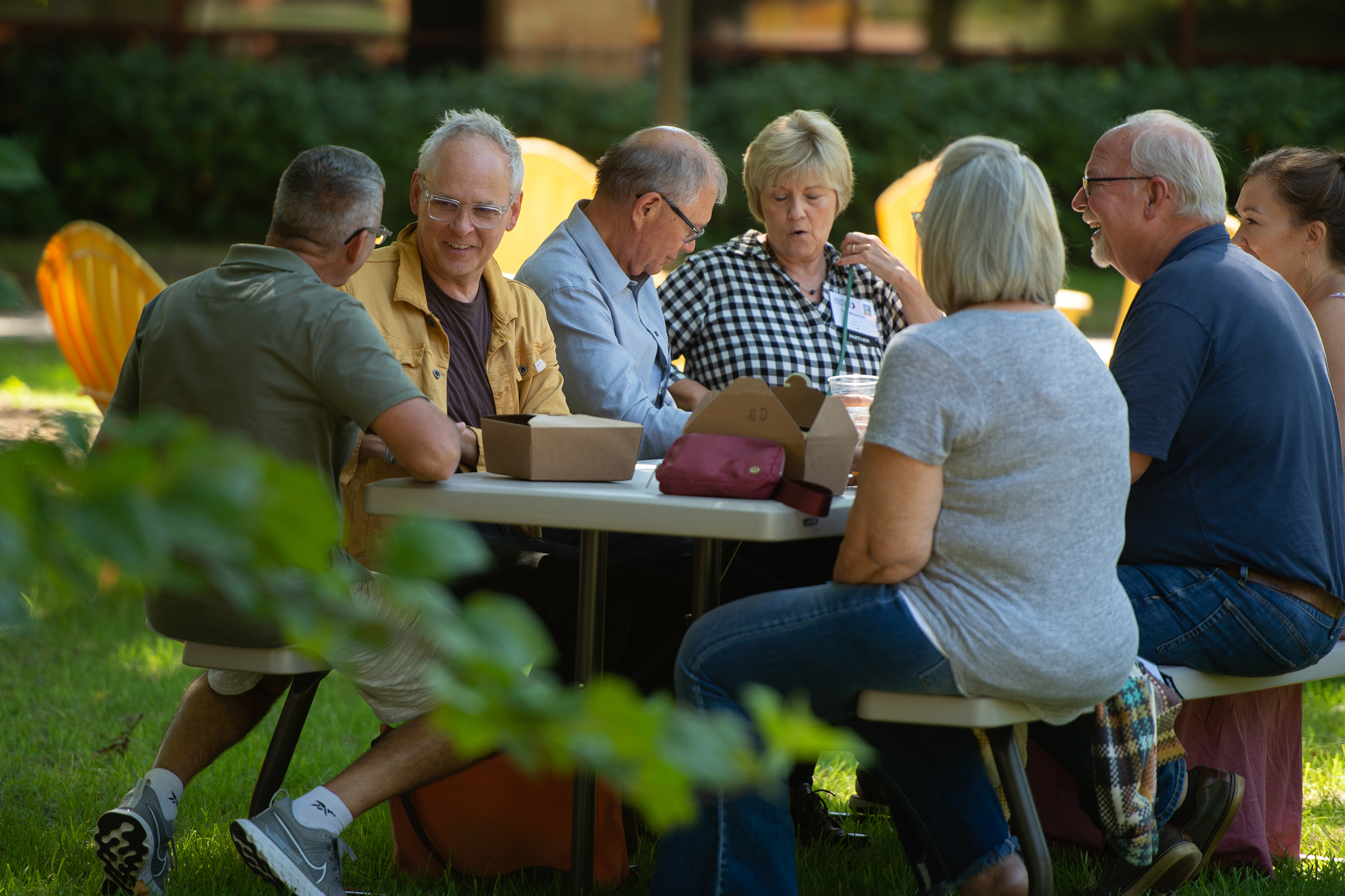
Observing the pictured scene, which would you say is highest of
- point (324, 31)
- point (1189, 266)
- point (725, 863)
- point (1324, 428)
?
point (324, 31)

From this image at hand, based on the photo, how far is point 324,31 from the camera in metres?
15.2

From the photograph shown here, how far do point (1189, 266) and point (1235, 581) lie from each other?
576 mm

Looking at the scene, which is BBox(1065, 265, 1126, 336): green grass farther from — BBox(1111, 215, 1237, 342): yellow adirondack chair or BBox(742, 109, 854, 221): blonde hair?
BBox(742, 109, 854, 221): blonde hair

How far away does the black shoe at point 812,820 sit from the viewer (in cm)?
298

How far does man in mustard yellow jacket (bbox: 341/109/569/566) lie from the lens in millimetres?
2838

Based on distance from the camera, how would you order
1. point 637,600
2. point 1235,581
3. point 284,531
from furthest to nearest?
point 637,600 → point 1235,581 → point 284,531

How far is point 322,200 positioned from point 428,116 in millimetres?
10990

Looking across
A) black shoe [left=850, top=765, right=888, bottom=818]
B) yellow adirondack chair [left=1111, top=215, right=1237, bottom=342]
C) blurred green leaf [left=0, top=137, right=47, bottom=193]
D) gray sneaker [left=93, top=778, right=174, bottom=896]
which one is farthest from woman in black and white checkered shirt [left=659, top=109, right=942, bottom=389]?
blurred green leaf [left=0, top=137, right=47, bottom=193]

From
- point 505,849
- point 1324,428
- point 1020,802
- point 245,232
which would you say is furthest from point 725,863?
point 245,232

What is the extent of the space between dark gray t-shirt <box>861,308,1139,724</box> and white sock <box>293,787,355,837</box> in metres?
1.04

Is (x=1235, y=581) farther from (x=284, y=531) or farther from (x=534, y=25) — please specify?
(x=534, y=25)

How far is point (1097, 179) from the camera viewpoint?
106 inches

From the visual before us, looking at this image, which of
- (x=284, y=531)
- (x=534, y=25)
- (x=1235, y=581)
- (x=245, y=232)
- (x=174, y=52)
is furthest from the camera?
(x=534, y=25)

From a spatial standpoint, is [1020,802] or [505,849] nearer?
[1020,802]
